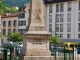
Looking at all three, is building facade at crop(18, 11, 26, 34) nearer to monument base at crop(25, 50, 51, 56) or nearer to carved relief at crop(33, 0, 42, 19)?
carved relief at crop(33, 0, 42, 19)

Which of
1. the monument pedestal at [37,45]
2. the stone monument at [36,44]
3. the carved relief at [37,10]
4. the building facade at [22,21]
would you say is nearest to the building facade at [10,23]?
the building facade at [22,21]

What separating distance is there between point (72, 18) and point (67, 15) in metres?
2.35

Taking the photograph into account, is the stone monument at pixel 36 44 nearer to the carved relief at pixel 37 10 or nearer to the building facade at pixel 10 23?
the carved relief at pixel 37 10

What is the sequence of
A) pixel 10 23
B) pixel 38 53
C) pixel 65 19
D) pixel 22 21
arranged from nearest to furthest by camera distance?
pixel 38 53, pixel 65 19, pixel 22 21, pixel 10 23

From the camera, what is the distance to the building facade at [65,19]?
290 feet

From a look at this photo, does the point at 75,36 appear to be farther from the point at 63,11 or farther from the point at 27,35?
the point at 27,35

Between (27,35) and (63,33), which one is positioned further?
(63,33)

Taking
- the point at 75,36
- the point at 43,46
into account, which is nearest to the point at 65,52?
the point at 43,46

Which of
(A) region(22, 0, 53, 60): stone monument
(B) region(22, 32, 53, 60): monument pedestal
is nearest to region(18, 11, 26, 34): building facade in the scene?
(A) region(22, 0, 53, 60): stone monument

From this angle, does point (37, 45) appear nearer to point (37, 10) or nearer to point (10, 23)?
point (37, 10)

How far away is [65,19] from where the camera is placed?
91438mm

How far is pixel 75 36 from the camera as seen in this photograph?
3467 inches

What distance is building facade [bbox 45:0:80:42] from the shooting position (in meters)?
88.4

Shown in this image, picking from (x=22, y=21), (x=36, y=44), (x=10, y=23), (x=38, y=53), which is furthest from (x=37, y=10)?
(x=10, y=23)
